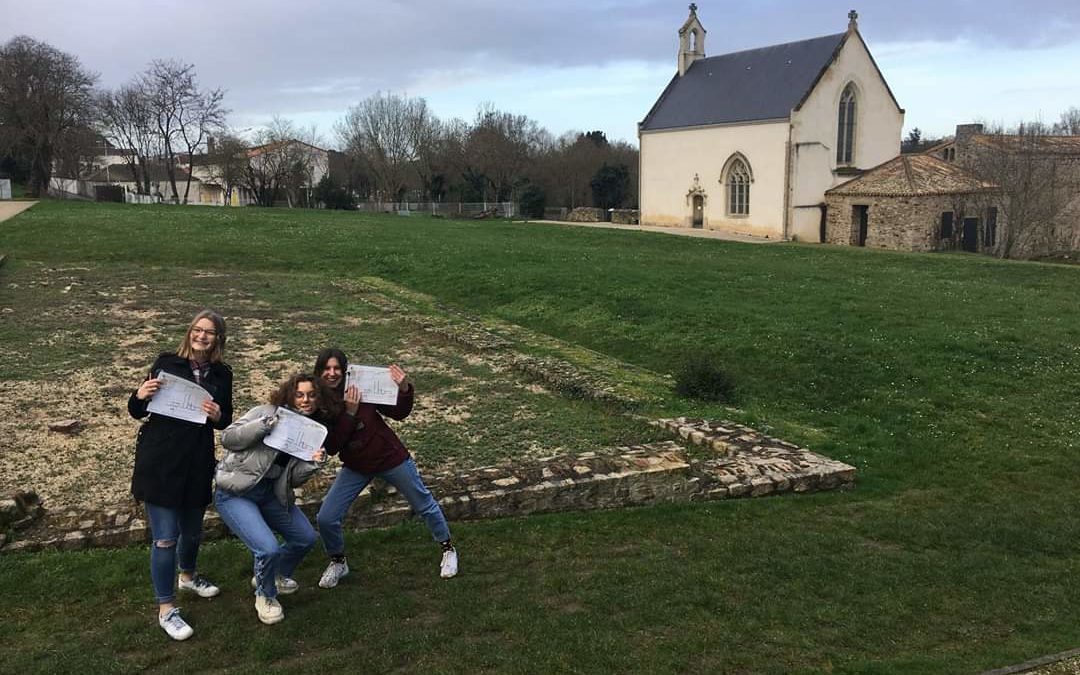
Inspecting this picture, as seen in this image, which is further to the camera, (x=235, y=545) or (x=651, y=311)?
(x=651, y=311)

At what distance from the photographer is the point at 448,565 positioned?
562 cm

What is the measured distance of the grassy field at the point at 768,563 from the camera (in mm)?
4691

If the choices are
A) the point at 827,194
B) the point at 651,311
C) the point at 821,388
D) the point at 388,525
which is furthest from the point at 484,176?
the point at 388,525

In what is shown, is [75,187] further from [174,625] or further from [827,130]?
[174,625]

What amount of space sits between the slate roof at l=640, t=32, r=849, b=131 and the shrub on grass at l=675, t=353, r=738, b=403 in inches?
1349

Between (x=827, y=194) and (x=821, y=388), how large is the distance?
33.3 metres

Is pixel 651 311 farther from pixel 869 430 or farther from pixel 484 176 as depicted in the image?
pixel 484 176

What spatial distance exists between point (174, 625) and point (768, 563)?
13.6 ft

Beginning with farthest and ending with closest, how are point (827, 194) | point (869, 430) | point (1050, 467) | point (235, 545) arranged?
point (827, 194) → point (869, 430) → point (1050, 467) → point (235, 545)

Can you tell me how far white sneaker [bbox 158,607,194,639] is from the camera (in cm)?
468

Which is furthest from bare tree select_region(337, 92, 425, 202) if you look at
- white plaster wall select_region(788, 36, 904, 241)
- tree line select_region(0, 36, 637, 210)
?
white plaster wall select_region(788, 36, 904, 241)

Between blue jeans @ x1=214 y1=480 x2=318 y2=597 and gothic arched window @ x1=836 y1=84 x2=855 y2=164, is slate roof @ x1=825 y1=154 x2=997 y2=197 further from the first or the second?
blue jeans @ x1=214 y1=480 x2=318 y2=597

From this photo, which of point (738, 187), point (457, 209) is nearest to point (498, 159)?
point (457, 209)

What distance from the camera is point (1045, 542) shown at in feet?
21.7
